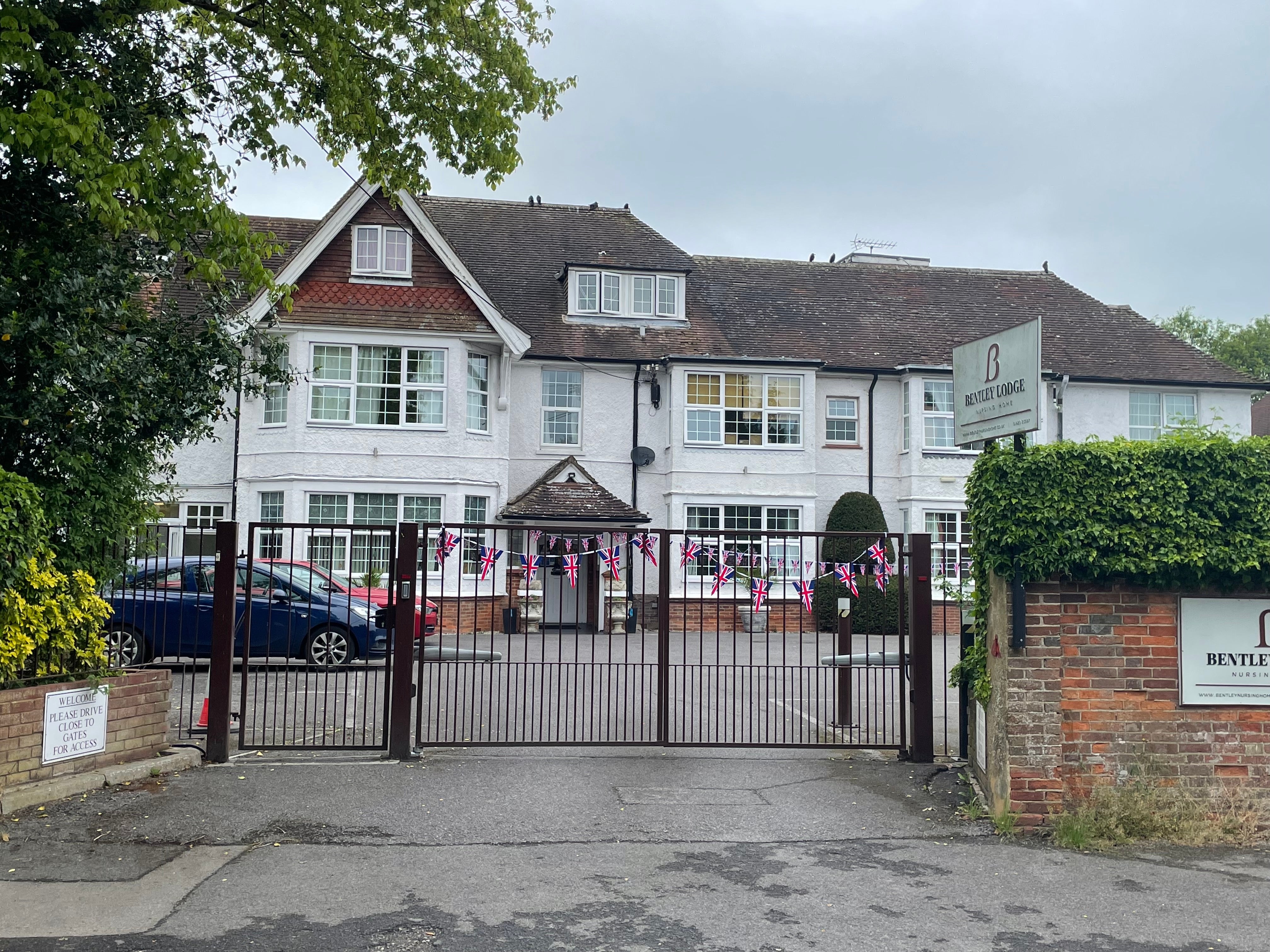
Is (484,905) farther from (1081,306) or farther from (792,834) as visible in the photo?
(1081,306)

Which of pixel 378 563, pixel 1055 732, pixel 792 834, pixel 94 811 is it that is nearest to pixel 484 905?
pixel 792 834

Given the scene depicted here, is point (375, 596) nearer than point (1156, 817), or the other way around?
point (1156, 817)

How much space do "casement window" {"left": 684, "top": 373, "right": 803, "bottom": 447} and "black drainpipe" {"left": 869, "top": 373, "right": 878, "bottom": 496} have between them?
1.88 meters

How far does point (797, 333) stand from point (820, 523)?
4710mm

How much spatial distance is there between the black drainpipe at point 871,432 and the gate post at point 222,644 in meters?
19.9

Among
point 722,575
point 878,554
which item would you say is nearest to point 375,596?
point 722,575

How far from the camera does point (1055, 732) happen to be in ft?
24.8

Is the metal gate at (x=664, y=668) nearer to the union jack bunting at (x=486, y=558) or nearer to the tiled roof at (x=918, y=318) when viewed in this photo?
the union jack bunting at (x=486, y=558)

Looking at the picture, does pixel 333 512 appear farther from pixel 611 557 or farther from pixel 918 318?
pixel 918 318

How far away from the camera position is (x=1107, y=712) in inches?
300

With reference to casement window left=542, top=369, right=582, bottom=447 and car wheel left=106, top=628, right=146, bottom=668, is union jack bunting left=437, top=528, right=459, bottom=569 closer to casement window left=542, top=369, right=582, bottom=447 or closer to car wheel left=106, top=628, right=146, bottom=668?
car wheel left=106, top=628, right=146, bottom=668

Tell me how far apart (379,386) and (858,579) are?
1064cm

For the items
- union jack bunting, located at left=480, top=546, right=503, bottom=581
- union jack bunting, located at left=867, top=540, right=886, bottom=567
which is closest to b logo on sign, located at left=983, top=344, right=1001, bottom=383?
union jack bunting, located at left=867, top=540, right=886, bottom=567

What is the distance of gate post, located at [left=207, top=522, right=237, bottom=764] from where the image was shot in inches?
363
